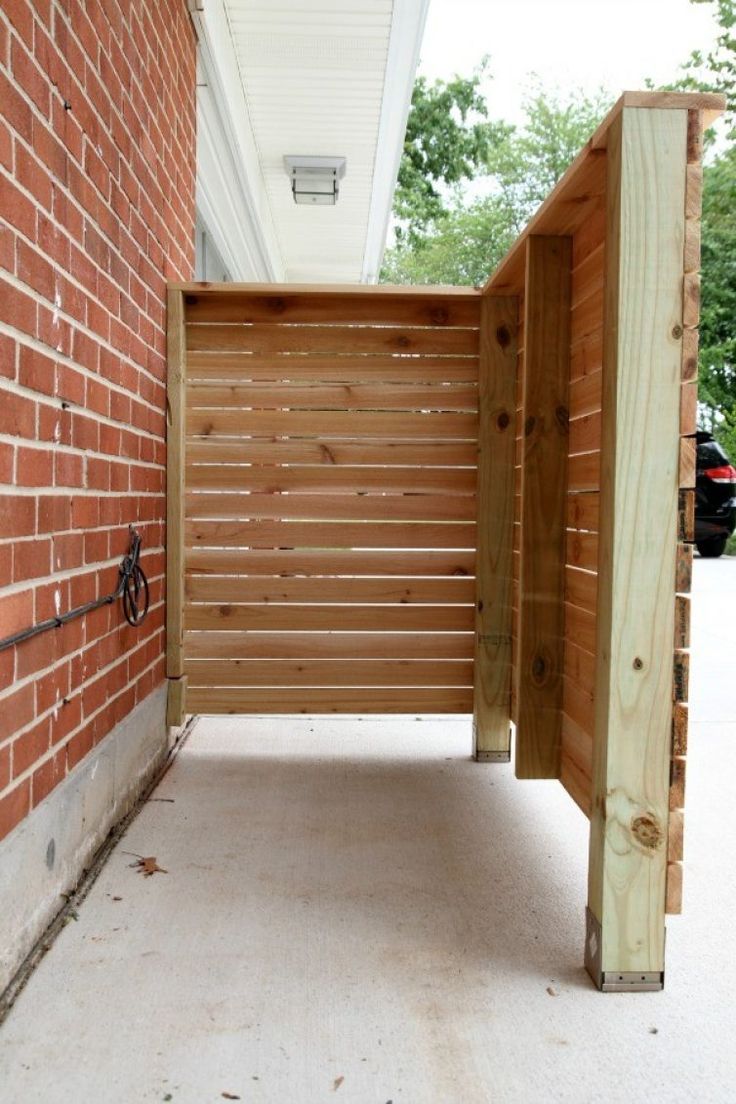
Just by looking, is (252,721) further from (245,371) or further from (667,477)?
(667,477)

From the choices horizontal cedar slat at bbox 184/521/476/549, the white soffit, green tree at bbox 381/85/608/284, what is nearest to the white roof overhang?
the white soffit

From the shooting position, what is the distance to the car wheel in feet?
42.8

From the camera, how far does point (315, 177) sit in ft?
22.2

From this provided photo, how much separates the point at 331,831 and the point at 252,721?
162cm

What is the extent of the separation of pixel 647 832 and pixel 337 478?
222 cm

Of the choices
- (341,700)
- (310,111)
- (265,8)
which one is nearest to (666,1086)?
(341,700)

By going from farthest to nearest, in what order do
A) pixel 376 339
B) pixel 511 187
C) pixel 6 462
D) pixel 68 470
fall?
pixel 511 187, pixel 376 339, pixel 68 470, pixel 6 462

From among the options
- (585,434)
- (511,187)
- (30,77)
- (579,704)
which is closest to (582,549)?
(585,434)

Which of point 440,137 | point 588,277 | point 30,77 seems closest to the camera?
point 30,77

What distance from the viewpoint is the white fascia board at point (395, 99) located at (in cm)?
463

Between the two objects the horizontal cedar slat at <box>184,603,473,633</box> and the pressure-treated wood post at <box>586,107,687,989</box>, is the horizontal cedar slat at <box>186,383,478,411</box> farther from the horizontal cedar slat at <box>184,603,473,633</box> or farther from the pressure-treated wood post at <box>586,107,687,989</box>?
the pressure-treated wood post at <box>586,107,687,989</box>

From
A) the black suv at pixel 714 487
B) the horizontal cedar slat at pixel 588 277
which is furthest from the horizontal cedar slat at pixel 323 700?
the black suv at pixel 714 487

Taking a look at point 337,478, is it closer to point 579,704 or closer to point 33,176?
point 579,704

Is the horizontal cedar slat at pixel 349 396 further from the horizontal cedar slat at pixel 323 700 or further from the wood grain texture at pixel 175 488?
the horizontal cedar slat at pixel 323 700
